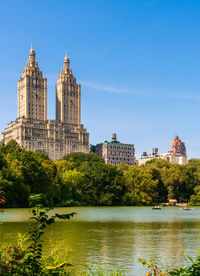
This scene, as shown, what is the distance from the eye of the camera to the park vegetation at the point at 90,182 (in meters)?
67.2

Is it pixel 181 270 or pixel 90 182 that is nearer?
pixel 181 270

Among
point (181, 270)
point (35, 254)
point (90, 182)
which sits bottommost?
point (181, 270)

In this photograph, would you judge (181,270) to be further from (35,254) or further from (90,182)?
(90,182)

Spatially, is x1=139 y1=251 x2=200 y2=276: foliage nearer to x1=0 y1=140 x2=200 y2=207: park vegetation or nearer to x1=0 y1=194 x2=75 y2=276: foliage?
x1=0 y1=194 x2=75 y2=276: foliage

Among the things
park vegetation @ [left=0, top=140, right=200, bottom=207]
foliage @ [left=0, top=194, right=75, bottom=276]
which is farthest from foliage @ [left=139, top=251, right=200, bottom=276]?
park vegetation @ [left=0, top=140, right=200, bottom=207]

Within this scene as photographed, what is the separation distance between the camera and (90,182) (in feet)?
305

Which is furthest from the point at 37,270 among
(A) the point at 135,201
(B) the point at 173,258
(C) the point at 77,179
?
(A) the point at 135,201

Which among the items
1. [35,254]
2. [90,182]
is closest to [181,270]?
[35,254]

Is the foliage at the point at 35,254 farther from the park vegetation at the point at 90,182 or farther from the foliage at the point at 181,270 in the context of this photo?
the park vegetation at the point at 90,182

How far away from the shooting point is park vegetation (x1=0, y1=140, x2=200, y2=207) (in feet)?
220

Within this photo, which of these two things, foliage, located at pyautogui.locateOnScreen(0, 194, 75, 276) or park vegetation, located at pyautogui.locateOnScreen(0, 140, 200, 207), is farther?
park vegetation, located at pyautogui.locateOnScreen(0, 140, 200, 207)

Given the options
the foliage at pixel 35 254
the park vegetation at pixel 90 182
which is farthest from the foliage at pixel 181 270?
the park vegetation at pixel 90 182

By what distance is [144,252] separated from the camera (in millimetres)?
21156

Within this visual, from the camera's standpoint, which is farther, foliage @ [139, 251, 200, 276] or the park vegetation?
the park vegetation
